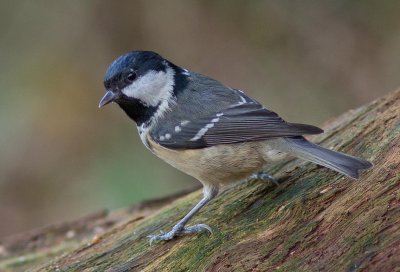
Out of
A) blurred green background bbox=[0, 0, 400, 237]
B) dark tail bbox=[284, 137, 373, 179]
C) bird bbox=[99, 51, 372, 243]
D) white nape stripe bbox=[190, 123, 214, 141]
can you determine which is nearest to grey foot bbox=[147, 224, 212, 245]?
bird bbox=[99, 51, 372, 243]

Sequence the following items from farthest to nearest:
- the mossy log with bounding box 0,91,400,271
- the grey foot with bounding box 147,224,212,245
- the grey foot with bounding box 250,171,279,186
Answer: the grey foot with bounding box 250,171,279,186 < the grey foot with bounding box 147,224,212,245 < the mossy log with bounding box 0,91,400,271

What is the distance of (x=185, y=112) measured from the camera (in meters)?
3.89

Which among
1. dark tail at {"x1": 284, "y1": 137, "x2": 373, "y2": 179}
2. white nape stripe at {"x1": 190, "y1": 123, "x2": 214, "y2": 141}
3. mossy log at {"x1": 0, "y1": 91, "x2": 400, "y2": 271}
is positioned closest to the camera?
mossy log at {"x1": 0, "y1": 91, "x2": 400, "y2": 271}

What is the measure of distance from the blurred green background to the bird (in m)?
3.70

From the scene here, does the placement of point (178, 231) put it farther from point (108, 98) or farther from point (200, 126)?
point (108, 98)

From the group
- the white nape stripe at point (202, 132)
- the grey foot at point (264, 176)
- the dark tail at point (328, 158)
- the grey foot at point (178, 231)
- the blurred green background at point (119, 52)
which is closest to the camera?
the dark tail at point (328, 158)

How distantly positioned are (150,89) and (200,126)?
1.40ft

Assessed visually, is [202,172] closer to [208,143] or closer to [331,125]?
[208,143]

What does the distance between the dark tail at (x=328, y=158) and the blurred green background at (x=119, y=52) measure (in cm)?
420

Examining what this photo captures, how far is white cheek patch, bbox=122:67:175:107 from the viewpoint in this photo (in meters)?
3.91

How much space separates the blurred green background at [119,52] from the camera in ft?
26.1

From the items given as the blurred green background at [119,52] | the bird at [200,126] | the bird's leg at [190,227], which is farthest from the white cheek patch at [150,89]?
the blurred green background at [119,52]

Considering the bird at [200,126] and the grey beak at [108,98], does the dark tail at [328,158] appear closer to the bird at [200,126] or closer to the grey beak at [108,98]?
the bird at [200,126]

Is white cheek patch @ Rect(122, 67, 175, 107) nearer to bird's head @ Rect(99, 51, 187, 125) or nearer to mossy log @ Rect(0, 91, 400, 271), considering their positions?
bird's head @ Rect(99, 51, 187, 125)
